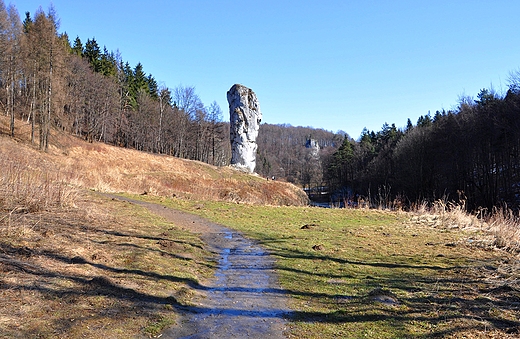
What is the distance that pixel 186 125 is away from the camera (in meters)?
68.8

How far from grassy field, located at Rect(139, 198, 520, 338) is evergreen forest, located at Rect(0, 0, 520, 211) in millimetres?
8699

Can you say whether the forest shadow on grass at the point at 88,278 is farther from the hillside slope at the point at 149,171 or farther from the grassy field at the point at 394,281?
the hillside slope at the point at 149,171

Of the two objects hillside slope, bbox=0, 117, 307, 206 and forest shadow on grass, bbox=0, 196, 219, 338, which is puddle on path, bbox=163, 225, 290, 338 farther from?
hillside slope, bbox=0, 117, 307, 206

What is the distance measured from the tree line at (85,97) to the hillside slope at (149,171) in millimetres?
2351

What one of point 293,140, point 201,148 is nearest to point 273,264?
point 201,148

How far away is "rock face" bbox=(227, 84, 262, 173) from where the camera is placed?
53562 millimetres

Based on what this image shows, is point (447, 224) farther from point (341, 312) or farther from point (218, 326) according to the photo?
point (218, 326)

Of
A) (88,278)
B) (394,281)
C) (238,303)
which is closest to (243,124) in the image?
(394,281)

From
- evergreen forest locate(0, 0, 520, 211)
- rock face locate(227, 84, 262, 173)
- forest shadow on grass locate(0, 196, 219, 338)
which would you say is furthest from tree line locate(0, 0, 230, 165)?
forest shadow on grass locate(0, 196, 219, 338)

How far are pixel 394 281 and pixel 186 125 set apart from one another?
2580 inches

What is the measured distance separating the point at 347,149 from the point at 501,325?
90.1m

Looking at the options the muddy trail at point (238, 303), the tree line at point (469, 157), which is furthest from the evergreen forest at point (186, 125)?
the muddy trail at point (238, 303)

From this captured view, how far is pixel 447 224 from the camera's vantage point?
1407 cm

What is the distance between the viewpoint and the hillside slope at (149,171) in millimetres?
29469
